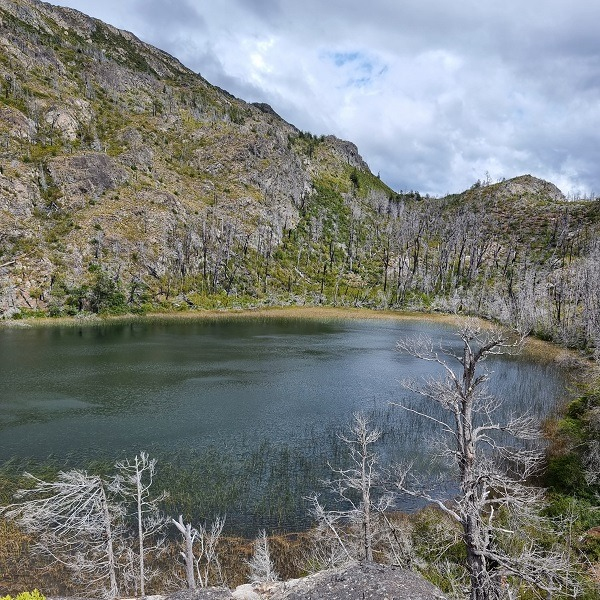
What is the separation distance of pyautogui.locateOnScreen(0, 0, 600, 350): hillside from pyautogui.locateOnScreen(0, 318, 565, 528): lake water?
35.2 m

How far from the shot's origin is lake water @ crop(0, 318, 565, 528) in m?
30.4

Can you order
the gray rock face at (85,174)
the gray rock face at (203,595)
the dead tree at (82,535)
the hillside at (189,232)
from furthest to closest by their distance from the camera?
the gray rock face at (85,174)
the hillside at (189,232)
the dead tree at (82,535)
the gray rock face at (203,595)

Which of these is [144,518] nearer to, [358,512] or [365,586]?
[358,512]

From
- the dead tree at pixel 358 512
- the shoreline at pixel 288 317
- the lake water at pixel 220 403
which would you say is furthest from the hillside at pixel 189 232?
the dead tree at pixel 358 512

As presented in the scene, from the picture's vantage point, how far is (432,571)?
1930cm

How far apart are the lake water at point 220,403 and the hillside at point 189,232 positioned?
1384 inches

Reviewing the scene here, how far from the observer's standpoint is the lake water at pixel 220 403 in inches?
1196

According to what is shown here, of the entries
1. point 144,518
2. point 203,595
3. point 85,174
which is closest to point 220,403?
point 144,518

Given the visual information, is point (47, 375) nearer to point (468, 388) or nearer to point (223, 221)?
point (468, 388)

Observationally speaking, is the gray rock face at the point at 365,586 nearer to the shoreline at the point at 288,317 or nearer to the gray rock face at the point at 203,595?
the gray rock face at the point at 203,595

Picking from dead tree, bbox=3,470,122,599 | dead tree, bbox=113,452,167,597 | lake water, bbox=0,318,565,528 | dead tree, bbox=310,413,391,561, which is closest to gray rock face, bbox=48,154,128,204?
lake water, bbox=0,318,565,528

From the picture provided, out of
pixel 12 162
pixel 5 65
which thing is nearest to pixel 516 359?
pixel 12 162

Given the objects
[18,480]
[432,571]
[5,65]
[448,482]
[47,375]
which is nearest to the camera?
[432,571]

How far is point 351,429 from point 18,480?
81.1 ft
